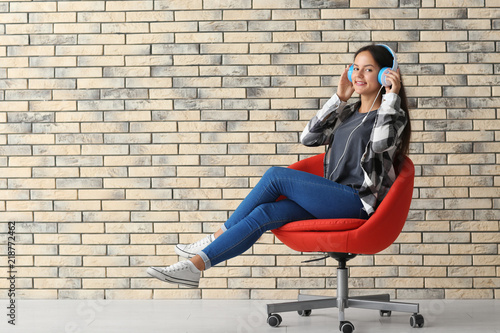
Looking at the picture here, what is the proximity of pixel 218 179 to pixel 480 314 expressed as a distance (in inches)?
62.0

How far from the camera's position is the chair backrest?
243 cm

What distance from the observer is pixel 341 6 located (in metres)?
3.37

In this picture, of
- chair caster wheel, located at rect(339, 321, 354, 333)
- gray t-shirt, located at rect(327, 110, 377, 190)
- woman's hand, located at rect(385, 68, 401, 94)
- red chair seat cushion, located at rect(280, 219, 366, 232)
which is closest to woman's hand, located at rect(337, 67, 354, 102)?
gray t-shirt, located at rect(327, 110, 377, 190)

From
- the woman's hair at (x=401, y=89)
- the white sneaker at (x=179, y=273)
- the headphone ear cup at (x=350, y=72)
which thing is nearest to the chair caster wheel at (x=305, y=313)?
the white sneaker at (x=179, y=273)

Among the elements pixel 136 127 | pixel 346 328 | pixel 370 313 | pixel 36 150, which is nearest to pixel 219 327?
pixel 346 328

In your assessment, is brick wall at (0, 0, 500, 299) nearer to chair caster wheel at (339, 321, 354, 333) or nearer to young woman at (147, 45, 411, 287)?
young woman at (147, 45, 411, 287)

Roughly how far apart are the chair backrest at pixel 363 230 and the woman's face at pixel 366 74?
43 centimetres

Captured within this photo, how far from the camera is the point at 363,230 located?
242 cm

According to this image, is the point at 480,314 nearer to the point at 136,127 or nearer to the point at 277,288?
the point at 277,288

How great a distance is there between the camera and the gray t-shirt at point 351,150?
8.73 ft

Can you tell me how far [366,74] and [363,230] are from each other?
750mm

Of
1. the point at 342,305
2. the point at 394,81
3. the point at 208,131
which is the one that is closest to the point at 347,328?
the point at 342,305

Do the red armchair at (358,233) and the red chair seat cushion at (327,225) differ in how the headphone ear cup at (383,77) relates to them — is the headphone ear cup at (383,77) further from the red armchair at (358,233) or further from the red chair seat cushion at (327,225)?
the red chair seat cushion at (327,225)

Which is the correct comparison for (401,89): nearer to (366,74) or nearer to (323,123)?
(366,74)
